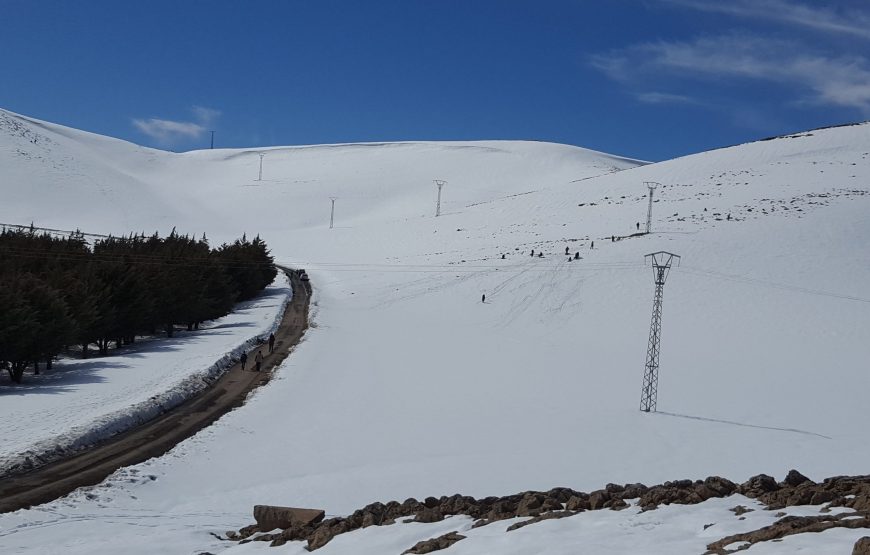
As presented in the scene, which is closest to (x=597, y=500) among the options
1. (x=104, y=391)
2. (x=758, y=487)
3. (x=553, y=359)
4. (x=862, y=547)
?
(x=758, y=487)

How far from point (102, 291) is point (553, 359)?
2219 cm

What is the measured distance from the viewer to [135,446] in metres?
21.5

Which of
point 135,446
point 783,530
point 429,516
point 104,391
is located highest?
point 783,530

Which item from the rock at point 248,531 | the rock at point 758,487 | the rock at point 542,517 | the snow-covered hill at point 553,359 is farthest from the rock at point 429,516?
the rock at point 758,487

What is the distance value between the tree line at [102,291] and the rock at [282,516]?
18.0 meters

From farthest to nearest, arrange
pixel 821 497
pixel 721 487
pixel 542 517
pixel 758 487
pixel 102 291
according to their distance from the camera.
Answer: pixel 102 291 < pixel 721 487 < pixel 758 487 < pixel 542 517 < pixel 821 497

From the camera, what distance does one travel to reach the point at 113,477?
1812 centimetres

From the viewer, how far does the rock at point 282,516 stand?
13305 mm

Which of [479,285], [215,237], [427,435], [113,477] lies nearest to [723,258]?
[479,285]

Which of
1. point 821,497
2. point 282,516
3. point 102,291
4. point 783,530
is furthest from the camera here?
point 102,291

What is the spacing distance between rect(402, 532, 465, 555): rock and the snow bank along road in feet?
31.6

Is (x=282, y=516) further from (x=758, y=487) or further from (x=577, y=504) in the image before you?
(x=758, y=487)

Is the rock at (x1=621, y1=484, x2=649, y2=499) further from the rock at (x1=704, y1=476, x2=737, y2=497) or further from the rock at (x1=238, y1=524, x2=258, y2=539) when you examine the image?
the rock at (x1=238, y1=524, x2=258, y2=539)

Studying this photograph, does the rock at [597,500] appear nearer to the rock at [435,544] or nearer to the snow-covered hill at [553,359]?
the snow-covered hill at [553,359]
